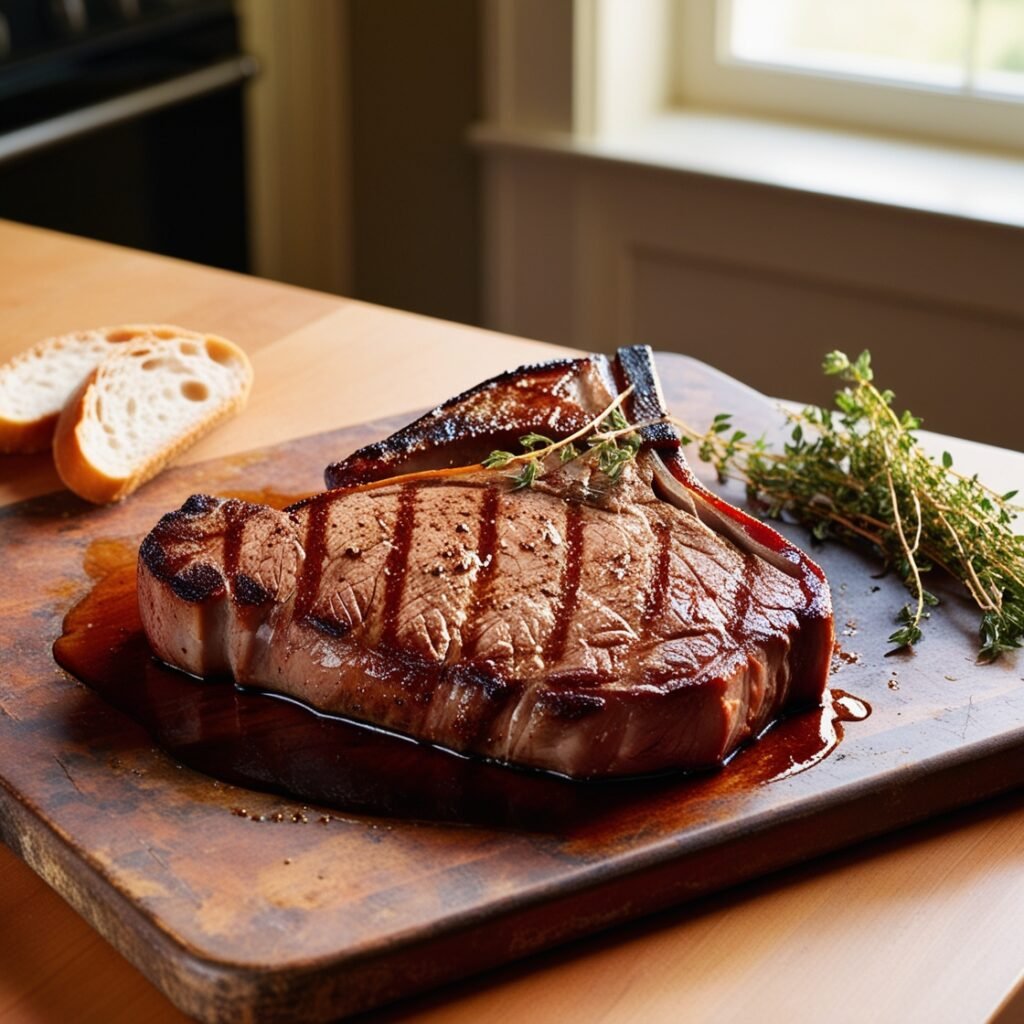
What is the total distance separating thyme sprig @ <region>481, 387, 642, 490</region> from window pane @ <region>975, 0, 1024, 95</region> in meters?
2.30

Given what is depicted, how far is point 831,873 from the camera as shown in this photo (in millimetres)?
1362

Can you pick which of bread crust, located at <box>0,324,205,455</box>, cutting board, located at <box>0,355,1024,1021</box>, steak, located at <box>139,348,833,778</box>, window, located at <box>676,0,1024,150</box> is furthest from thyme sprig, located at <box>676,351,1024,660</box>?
window, located at <box>676,0,1024,150</box>

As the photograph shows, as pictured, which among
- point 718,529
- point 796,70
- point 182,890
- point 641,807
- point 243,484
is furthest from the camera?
point 796,70

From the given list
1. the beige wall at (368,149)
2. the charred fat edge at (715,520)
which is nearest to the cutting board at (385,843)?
the charred fat edge at (715,520)

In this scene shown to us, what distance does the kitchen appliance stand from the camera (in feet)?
11.7

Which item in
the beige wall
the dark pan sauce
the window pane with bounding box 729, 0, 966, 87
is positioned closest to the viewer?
the dark pan sauce

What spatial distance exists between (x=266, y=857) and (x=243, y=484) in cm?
79

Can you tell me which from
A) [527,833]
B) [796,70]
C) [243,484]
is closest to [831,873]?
[527,833]

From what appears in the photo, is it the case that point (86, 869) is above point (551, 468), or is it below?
below

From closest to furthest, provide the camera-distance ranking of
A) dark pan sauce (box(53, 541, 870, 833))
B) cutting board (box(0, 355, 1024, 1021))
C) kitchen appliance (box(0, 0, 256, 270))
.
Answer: cutting board (box(0, 355, 1024, 1021)) → dark pan sauce (box(53, 541, 870, 833)) → kitchen appliance (box(0, 0, 256, 270))

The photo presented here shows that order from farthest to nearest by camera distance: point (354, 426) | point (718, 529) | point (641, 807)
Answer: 1. point (354, 426)
2. point (718, 529)
3. point (641, 807)

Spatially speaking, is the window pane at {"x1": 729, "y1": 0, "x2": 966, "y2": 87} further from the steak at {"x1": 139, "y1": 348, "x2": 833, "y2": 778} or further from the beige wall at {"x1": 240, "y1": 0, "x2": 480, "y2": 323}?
the steak at {"x1": 139, "y1": 348, "x2": 833, "y2": 778}

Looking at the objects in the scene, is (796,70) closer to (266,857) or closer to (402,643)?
(402,643)

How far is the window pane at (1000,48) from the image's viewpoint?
360 cm
